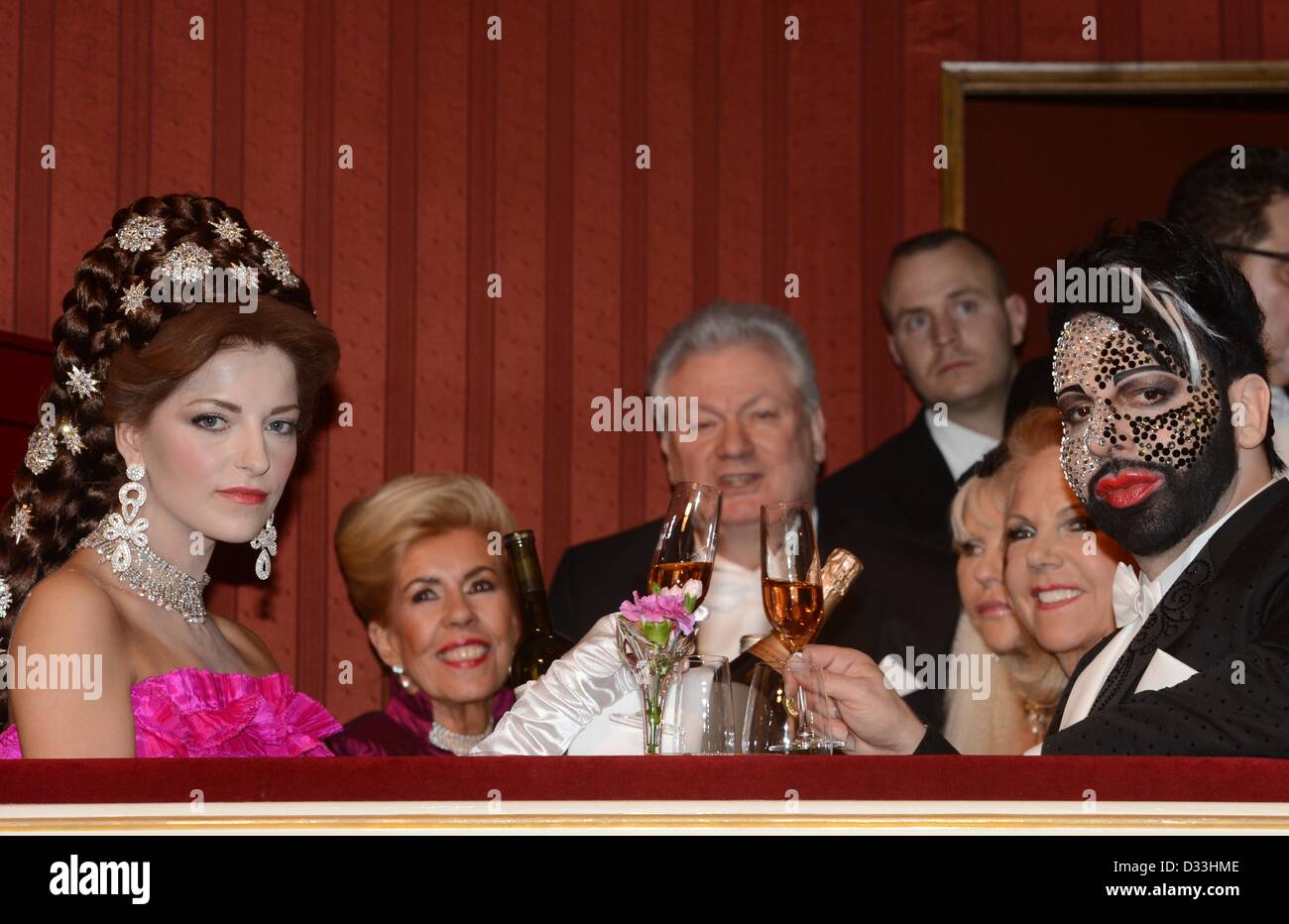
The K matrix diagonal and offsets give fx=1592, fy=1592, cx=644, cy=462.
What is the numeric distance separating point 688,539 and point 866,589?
144 centimetres

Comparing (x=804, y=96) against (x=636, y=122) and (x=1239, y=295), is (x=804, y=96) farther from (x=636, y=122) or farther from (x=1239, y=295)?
(x=1239, y=295)

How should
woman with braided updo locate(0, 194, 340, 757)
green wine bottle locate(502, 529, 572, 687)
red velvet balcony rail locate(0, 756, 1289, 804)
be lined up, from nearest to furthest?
1. red velvet balcony rail locate(0, 756, 1289, 804)
2. woman with braided updo locate(0, 194, 340, 757)
3. green wine bottle locate(502, 529, 572, 687)

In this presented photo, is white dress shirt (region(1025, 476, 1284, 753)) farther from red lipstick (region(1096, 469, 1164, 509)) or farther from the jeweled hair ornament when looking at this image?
the jeweled hair ornament

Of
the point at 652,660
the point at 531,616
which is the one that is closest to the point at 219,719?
the point at 531,616

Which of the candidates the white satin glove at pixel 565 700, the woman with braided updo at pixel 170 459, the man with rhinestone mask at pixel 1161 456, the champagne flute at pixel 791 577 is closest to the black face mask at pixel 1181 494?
the man with rhinestone mask at pixel 1161 456

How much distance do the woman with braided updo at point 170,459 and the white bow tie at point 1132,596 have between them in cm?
129

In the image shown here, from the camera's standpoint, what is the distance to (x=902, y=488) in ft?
12.8

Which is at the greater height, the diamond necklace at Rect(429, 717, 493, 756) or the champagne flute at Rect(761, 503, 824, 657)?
the champagne flute at Rect(761, 503, 824, 657)

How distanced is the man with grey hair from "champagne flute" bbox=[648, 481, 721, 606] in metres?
1.24

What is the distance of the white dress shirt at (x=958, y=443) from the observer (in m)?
3.85

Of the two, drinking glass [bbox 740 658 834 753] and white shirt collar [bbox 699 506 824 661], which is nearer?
drinking glass [bbox 740 658 834 753]

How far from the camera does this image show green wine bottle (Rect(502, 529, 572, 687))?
9.35 ft

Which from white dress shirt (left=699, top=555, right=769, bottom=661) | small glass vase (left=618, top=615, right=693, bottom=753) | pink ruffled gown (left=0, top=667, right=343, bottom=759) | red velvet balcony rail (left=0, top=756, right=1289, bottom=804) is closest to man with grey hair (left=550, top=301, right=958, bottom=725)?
white dress shirt (left=699, top=555, right=769, bottom=661)
